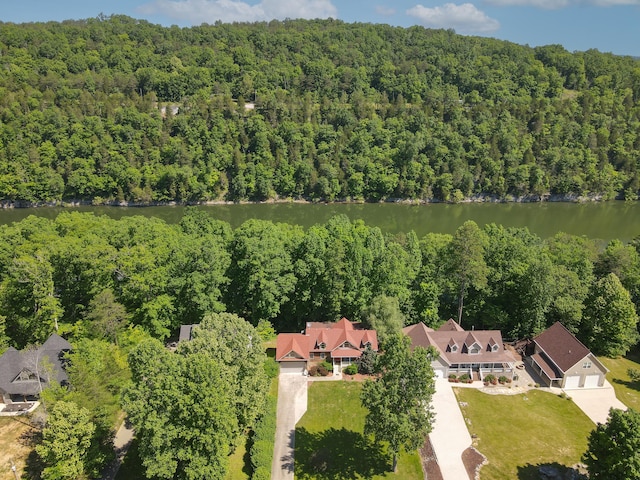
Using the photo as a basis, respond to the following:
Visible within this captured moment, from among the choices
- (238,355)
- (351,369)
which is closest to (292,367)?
(351,369)

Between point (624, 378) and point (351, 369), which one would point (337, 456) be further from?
point (624, 378)

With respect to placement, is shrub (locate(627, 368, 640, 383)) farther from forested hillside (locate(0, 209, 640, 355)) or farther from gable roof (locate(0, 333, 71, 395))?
gable roof (locate(0, 333, 71, 395))

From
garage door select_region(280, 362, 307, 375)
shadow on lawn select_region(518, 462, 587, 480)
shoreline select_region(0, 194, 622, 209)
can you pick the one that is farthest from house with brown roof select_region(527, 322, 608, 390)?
shoreline select_region(0, 194, 622, 209)

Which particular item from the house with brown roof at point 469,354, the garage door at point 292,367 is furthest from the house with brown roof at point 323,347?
the house with brown roof at point 469,354

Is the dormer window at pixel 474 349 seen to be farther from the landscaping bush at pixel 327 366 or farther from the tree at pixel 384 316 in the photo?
the landscaping bush at pixel 327 366

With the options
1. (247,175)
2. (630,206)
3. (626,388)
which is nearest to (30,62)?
(247,175)

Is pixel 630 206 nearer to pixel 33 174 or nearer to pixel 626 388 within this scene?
pixel 626 388
